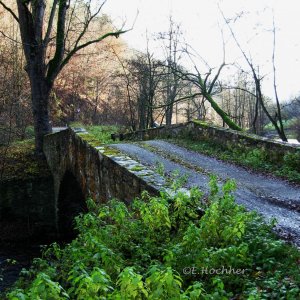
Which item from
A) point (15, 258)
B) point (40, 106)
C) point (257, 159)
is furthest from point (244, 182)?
point (40, 106)

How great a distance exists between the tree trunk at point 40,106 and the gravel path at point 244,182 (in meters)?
4.25

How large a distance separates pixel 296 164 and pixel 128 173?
14.5ft

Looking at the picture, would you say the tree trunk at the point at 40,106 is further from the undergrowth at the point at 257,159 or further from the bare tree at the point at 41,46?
the undergrowth at the point at 257,159

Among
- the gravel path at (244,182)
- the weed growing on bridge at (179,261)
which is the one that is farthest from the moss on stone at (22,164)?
the weed growing on bridge at (179,261)

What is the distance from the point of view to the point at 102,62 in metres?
27.8

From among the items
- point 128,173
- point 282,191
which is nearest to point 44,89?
point 128,173

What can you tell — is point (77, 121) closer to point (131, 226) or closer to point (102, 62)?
point (102, 62)

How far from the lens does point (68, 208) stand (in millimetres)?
14570

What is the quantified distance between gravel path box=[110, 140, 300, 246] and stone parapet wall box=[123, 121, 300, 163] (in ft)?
3.41

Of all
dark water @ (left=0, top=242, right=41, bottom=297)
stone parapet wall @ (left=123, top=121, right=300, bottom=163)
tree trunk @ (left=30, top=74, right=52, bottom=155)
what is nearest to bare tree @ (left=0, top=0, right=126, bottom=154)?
tree trunk @ (left=30, top=74, right=52, bottom=155)

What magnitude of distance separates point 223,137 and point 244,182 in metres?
4.59

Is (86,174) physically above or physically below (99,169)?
below

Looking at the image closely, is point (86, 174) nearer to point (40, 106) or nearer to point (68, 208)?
point (68, 208)

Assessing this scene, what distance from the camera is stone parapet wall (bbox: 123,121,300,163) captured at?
30.8ft
